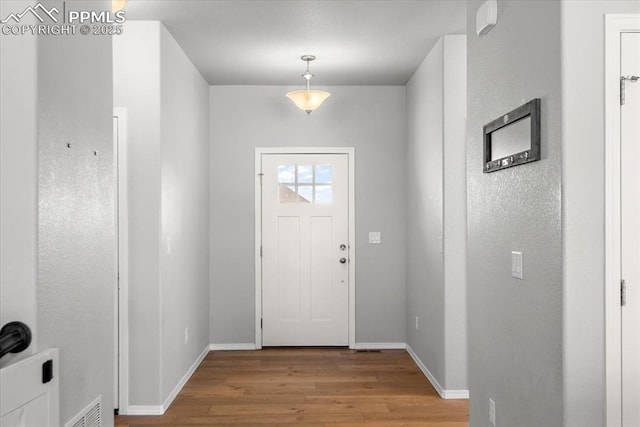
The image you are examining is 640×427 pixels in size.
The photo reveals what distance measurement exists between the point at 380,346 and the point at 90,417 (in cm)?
423

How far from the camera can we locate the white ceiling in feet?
11.8

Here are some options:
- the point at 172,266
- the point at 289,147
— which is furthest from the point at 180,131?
the point at 289,147

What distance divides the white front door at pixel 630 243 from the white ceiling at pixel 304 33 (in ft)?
6.28

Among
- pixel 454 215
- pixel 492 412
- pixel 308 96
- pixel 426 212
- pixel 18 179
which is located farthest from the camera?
pixel 426 212

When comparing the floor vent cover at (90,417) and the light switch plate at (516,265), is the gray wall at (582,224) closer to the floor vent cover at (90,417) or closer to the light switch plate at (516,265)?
the light switch plate at (516,265)

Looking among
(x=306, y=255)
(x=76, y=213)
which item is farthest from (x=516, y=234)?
(x=306, y=255)

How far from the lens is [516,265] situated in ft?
7.55

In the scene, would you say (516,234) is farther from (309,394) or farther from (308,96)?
(308,96)

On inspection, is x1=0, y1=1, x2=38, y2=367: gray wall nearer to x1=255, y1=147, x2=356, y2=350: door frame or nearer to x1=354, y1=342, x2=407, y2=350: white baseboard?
x1=255, y1=147, x2=356, y2=350: door frame

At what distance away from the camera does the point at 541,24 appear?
2078 millimetres

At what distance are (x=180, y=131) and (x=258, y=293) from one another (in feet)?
6.60

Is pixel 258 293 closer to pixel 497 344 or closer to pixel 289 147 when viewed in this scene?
pixel 289 147

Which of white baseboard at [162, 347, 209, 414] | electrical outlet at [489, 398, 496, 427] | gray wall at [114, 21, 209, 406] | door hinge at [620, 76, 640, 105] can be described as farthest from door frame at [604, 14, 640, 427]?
white baseboard at [162, 347, 209, 414]

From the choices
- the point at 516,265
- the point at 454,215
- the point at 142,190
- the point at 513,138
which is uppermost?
the point at 513,138
